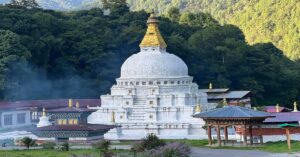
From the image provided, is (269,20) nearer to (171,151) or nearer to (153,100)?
(153,100)

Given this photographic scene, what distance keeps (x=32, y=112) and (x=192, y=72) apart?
25085 millimetres

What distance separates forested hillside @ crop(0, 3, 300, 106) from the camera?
74.5 meters

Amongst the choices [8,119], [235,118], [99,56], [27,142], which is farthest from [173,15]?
[235,118]

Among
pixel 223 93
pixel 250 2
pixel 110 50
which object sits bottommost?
pixel 223 93

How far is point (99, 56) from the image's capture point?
3118 inches

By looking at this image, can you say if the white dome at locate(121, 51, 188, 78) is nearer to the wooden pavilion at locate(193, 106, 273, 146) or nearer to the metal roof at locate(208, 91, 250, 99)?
the metal roof at locate(208, 91, 250, 99)

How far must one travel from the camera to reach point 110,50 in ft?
269

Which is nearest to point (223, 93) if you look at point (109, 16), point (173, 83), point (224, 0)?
point (173, 83)

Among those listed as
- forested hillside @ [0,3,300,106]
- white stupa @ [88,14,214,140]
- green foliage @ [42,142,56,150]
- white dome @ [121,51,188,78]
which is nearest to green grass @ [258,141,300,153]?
white stupa @ [88,14,214,140]

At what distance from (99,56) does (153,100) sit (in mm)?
19186

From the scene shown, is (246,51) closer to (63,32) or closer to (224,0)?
(63,32)

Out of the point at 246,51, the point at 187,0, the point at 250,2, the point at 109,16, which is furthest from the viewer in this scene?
the point at 187,0

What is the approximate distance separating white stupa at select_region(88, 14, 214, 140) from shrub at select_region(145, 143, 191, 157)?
1763cm

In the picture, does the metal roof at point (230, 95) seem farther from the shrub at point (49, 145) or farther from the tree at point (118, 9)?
the tree at point (118, 9)
